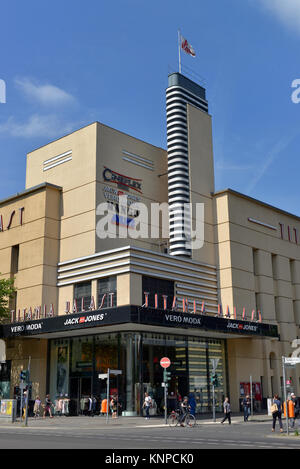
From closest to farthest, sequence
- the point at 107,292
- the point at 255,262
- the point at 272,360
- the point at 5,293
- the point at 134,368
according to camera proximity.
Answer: the point at 134,368 → the point at 107,292 → the point at 5,293 → the point at 272,360 → the point at 255,262

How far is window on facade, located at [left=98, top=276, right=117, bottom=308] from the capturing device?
39737 mm

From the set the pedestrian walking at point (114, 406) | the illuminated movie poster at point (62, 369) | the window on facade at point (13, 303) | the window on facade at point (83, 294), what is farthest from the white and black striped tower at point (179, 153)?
the pedestrian walking at point (114, 406)

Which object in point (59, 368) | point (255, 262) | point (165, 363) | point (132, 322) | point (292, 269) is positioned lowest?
point (165, 363)

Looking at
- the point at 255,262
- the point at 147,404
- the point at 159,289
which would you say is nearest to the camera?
the point at 147,404

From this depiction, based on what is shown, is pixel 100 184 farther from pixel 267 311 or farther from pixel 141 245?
pixel 267 311

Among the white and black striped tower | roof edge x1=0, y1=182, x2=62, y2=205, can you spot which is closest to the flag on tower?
the white and black striped tower

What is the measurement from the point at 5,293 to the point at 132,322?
12559 millimetres

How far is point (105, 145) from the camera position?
4569cm

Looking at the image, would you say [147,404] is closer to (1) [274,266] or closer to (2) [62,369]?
(2) [62,369]

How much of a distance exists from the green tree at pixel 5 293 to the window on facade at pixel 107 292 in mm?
7144

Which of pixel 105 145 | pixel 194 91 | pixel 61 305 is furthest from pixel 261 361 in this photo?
pixel 194 91

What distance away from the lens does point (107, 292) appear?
132ft

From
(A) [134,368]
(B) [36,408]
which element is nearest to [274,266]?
(A) [134,368]
